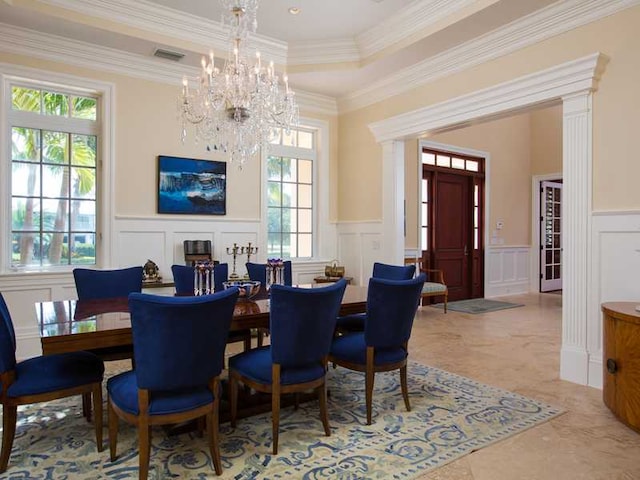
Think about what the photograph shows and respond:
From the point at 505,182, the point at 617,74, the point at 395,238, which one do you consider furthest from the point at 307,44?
the point at 505,182

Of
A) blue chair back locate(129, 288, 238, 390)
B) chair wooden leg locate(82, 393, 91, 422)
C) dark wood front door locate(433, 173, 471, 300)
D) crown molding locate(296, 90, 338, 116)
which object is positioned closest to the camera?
blue chair back locate(129, 288, 238, 390)

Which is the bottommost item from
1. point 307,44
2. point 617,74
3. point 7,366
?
point 7,366

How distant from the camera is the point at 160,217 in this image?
495 centimetres

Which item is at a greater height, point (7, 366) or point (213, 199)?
point (213, 199)

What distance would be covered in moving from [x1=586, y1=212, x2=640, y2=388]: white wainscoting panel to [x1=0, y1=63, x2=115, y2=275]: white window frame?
457 cm

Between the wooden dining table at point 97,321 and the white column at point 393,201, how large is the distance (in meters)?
2.38

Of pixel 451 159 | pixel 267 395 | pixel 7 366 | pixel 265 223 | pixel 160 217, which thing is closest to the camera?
pixel 7 366

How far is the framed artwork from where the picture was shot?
16.3ft

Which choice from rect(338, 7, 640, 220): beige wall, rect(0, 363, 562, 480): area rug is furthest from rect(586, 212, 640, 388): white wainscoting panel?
rect(0, 363, 562, 480): area rug

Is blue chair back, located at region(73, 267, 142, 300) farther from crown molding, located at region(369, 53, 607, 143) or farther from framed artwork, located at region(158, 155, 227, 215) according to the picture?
crown molding, located at region(369, 53, 607, 143)

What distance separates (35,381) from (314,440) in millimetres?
1524

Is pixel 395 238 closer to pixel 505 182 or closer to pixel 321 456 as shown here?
pixel 321 456

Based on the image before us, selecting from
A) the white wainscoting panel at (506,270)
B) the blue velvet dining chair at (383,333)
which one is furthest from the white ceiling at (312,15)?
the white wainscoting panel at (506,270)

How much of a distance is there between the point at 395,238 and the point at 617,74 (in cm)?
289
